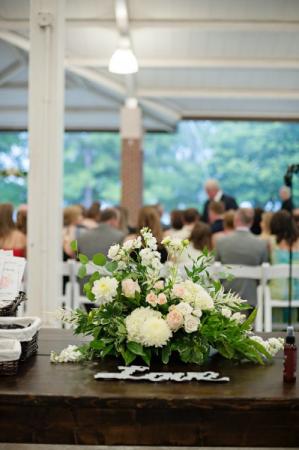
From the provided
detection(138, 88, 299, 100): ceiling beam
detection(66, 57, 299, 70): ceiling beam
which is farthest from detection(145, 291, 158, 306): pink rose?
detection(138, 88, 299, 100): ceiling beam

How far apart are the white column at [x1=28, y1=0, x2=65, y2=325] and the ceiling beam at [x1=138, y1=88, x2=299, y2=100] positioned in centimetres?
808

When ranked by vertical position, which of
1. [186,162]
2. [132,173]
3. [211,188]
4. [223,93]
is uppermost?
[223,93]

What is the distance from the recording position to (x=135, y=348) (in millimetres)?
3049

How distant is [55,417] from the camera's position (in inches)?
110

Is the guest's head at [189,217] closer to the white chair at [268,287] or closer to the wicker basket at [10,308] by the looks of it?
the white chair at [268,287]

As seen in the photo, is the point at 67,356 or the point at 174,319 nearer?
the point at 174,319

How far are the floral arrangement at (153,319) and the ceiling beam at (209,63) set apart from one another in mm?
→ 9377

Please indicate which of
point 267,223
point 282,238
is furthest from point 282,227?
point 267,223

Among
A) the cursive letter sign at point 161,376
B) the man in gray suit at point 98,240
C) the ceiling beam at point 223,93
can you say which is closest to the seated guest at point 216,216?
the man in gray suit at point 98,240

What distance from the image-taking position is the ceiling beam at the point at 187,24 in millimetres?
10195

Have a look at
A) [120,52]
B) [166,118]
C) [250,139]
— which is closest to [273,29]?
[120,52]

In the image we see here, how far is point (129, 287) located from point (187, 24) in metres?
7.73

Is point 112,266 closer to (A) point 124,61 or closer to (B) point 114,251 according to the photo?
(B) point 114,251

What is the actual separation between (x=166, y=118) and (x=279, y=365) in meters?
14.5
